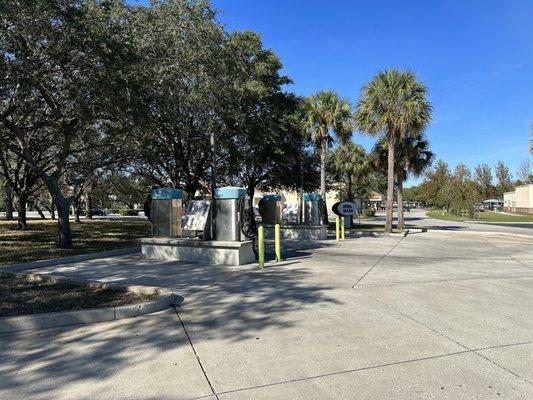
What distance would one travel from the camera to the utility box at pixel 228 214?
12.0 metres

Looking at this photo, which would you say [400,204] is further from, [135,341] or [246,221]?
[135,341]

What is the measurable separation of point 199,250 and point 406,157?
63.3 feet

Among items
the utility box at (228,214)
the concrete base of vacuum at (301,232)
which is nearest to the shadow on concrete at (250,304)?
the utility box at (228,214)

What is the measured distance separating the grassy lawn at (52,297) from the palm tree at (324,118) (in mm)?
18458

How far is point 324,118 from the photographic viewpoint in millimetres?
25469

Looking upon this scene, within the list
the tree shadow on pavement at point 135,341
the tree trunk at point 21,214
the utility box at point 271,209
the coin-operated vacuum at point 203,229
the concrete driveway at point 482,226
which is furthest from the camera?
the concrete driveway at point 482,226

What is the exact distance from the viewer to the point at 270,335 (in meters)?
5.42

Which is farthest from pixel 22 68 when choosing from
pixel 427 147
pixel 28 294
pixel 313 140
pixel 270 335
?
pixel 427 147

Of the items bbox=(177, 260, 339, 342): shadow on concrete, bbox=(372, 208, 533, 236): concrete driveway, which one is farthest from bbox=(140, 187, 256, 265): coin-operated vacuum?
bbox=(372, 208, 533, 236): concrete driveway

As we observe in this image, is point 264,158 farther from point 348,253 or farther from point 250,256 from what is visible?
point 250,256

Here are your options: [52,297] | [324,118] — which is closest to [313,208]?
[324,118]

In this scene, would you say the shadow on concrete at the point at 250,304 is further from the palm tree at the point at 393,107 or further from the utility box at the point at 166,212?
the palm tree at the point at 393,107

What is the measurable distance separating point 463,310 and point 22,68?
35.2ft

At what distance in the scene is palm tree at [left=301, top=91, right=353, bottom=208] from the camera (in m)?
25.4
